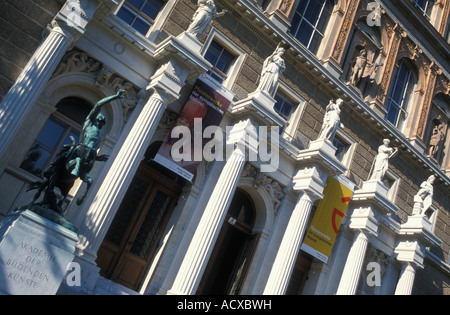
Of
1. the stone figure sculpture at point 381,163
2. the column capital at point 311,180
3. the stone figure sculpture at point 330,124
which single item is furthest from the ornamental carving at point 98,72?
the stone figure sculpture at point 381,163

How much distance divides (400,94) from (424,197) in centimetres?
586

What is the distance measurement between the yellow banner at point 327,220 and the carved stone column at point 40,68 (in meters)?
10.1

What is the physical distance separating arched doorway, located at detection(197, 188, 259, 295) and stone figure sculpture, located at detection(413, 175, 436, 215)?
858 centimetres

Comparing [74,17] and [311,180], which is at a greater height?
[74,17]

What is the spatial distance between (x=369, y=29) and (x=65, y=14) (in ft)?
51.2

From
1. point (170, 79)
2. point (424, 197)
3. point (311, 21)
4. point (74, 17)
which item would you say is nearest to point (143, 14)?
point (170, 79)

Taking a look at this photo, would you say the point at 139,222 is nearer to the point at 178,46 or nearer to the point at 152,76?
the point at 152,76

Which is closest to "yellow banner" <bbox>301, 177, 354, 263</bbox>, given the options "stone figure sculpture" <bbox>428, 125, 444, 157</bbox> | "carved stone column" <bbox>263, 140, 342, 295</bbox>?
"carved stone column" <bbox>263, 140, 342, 295</bbox>

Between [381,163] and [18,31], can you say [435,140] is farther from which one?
[18,31]

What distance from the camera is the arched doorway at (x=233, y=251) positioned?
14781mm

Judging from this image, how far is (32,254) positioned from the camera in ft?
25.1

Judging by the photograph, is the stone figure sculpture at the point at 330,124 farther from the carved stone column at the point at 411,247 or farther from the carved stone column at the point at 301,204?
the carved stone column at the point at 411,247

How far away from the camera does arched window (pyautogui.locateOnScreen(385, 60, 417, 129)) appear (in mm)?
21391
